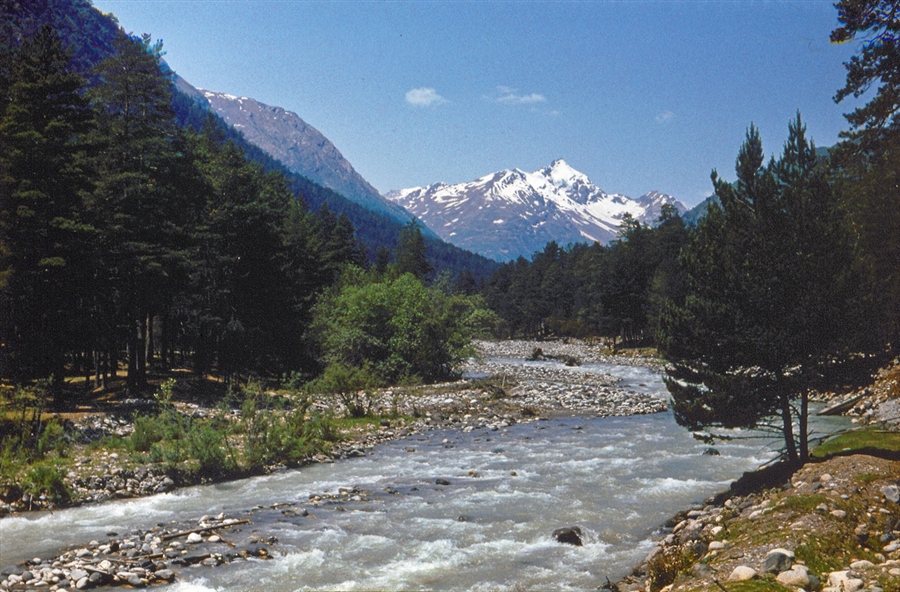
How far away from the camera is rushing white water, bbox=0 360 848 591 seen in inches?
459

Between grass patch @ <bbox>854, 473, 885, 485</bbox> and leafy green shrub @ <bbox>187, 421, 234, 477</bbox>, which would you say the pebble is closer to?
leafy green shrub @ <bbox>187, 421, 234, 477</bbox>

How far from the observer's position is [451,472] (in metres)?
20.5

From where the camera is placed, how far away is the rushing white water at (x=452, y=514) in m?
11.6

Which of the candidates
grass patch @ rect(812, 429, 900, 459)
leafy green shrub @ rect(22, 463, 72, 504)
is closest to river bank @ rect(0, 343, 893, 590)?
leafy green shrub @ rect(22, 463, 72, 504)

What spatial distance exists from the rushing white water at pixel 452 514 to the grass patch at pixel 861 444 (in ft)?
9.40

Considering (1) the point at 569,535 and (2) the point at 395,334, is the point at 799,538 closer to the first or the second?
(1) the point at 569,535

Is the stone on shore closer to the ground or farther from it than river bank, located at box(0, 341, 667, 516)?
farther from it

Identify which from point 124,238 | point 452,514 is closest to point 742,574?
point 452,514

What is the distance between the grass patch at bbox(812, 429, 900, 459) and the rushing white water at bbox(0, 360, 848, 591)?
286 centimetres

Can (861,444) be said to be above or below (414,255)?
below

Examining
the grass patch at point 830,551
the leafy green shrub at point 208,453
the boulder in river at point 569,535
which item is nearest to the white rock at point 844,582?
the grass patch at point 830,551

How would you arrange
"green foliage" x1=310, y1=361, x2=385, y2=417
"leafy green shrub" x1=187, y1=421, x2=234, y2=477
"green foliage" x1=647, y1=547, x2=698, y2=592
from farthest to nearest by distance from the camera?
"green foliage" x1=310, y1=361, x2=385, y2=417, "leafy green shrub" x1=187, y1=421, x2=234, y2=477, "green foliage" x1=647, y1=547, x2=698, y2=592

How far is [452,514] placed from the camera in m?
15.8

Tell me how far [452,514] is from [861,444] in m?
11.1
